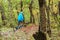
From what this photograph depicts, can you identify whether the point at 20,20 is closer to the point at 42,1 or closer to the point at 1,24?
the point at 1,24

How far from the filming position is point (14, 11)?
107 ft

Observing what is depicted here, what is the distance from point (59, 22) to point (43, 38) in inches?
546

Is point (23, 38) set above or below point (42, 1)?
below

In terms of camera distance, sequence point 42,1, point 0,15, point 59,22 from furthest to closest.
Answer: point 0,15
point 59,22
point 42,1

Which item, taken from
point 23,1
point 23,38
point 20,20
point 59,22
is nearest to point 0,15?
point 23,1

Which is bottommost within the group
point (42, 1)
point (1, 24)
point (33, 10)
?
point (1, 24)

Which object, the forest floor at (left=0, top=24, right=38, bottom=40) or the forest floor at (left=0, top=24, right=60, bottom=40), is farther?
the forest floor at (left=0, top=24, right=38, bottom=40)

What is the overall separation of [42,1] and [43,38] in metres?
1.76

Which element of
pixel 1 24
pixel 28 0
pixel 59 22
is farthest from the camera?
pixel 1 24

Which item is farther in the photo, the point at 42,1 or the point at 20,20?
the point at 20,20

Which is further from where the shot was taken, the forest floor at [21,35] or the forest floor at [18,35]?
the forest floor at [18,35]

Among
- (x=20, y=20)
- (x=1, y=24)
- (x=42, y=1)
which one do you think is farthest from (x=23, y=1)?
(x=42, y=1)

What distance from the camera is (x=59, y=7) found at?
79.2ft

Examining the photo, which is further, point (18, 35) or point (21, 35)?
point (21, 35)
